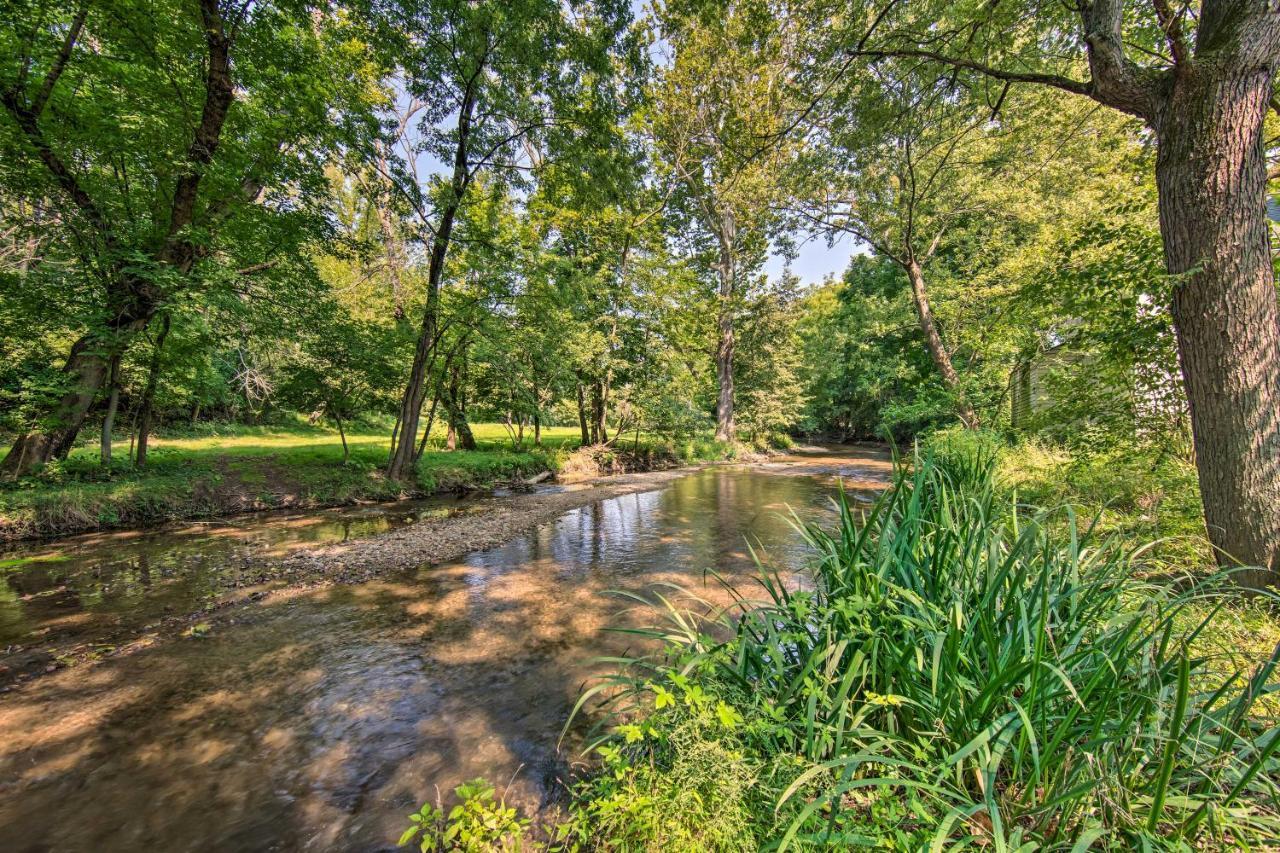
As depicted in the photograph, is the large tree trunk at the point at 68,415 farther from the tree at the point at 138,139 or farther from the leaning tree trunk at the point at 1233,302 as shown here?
the leaning tree trunk at the point at 1233,302

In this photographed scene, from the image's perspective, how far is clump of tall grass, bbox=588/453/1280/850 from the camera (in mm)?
1324

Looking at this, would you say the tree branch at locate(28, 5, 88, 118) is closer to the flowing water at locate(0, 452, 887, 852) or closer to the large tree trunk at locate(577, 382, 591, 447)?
the flowing water at locate(0, 452, 887, 852)

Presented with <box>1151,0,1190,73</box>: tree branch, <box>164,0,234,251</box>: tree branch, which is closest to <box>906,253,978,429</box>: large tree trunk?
<box>1151,0,1190,73</box>: tree branch

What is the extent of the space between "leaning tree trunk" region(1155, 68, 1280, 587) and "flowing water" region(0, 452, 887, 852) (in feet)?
13.2

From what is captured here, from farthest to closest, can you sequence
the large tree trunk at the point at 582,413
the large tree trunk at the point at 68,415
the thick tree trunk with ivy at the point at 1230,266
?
the large tree trunk at the point at 582,413
the large tree trunk at the point at 68,415
the thick tree trunk with ivy at the point at 1230,266

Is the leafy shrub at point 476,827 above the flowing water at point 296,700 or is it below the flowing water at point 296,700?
above

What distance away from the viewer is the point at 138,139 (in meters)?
7.69

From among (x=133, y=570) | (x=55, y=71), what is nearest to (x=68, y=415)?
(x=133, y=570)

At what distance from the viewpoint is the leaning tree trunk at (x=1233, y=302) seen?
320 centimetres

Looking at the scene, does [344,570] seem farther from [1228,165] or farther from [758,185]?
[758,185]

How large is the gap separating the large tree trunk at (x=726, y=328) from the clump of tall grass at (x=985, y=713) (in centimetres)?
2007

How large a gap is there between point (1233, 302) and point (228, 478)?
48.7 feet

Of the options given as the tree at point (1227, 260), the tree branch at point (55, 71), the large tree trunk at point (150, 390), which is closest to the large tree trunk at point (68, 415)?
the large tree trunk at point (150, 390)

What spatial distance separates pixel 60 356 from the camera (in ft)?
27.5
